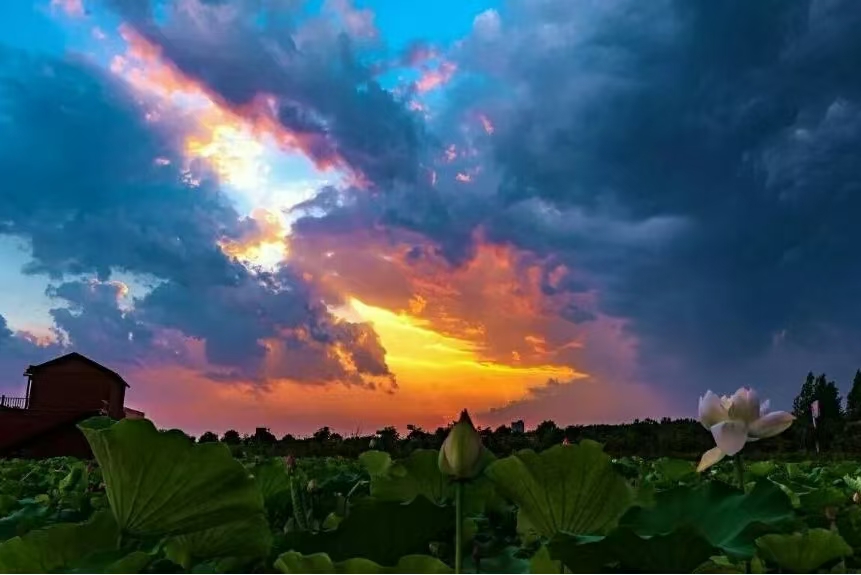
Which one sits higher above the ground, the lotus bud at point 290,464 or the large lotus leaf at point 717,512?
the lotus bud at point 290,464

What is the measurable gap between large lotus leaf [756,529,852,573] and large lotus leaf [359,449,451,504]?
2.06 feet

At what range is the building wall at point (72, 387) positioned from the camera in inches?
826

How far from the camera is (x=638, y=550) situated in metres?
1.07

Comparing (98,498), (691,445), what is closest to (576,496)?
(98,498)

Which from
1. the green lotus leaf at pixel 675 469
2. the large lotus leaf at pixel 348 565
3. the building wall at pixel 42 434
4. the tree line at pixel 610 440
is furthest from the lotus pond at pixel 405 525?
the building wall at pixel 42 434

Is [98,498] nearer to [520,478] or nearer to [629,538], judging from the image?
[520,478]

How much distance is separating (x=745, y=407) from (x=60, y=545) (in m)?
1.35

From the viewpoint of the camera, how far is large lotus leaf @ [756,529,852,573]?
1.35m

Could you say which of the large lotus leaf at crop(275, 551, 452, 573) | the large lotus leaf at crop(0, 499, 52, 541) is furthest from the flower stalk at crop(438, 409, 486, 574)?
the large lotus leaf at crop(0, 499, 52, 541)

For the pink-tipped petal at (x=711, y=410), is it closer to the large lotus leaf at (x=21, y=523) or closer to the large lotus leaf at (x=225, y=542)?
the large lotus leaf at (x=225, y=542)

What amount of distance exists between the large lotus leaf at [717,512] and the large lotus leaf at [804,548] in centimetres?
3

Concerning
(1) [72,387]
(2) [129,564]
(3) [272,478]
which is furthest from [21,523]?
(1) [72,387]

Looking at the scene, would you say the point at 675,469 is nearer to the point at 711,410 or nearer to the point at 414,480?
the point at 711,410

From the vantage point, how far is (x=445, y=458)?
3.63 feet
